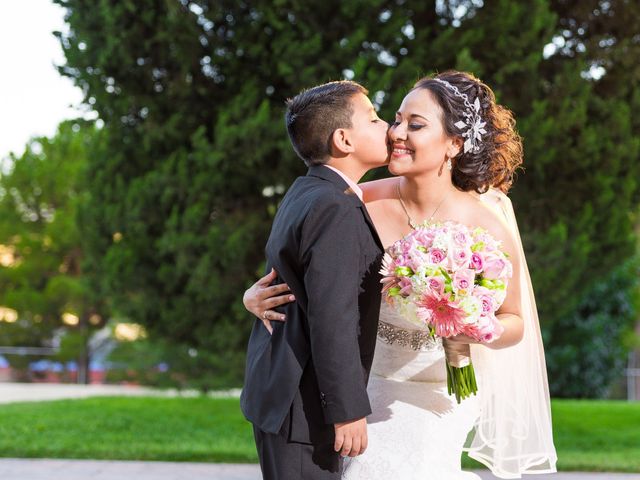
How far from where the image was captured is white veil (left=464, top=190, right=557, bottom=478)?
12.9ft

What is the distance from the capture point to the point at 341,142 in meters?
3.07

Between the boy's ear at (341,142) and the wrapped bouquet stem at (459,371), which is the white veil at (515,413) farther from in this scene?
the boy's ear at (341,142)

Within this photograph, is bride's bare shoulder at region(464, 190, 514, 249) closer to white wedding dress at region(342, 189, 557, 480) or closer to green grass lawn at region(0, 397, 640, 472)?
white wedding dress at region(342, 189, 557, 480)

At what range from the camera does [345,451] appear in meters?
2.80

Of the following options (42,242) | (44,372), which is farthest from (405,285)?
(44,372)

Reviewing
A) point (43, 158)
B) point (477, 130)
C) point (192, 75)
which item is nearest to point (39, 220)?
point (43, 158)

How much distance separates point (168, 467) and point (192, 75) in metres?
4.44

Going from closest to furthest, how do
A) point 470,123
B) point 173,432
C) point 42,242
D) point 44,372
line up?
point 470,123, point 173,432, point 42,242, point 44,372

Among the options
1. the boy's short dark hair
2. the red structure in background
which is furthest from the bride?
the red structure in background

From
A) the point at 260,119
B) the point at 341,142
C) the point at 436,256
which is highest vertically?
the point at 260,119

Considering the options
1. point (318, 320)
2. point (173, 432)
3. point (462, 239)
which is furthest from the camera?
point (173, 432)

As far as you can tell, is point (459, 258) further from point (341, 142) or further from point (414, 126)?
point (414, 126)

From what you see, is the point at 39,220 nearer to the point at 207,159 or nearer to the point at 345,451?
the point at 207,159

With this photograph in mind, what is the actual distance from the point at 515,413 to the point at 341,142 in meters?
1.63
